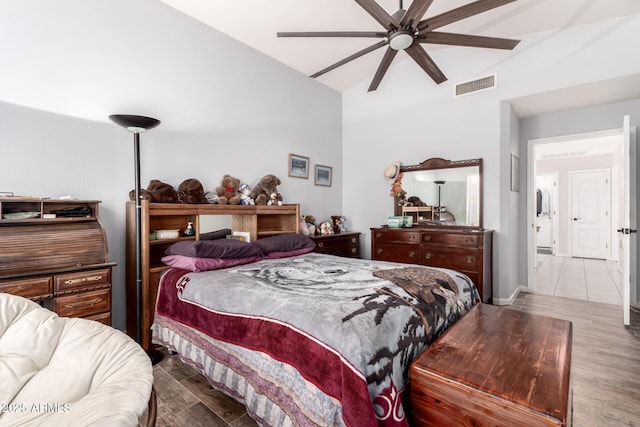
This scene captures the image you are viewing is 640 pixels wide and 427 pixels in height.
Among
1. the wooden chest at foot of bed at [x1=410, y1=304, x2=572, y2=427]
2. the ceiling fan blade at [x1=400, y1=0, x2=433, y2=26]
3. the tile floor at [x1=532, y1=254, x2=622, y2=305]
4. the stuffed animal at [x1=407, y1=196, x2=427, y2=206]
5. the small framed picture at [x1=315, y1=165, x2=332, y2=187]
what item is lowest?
the tile floor at [x1=532, y1=254, x2=622, y2=305]

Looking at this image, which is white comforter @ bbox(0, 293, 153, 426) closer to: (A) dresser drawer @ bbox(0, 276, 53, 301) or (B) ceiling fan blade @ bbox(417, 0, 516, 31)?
(A) dresser drawer @ bbox(0, 276, 53, 301)

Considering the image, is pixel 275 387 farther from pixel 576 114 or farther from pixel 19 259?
pixel 576 114

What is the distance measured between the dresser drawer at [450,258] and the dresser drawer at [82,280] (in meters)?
3.40

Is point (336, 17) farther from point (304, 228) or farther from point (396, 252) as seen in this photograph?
point (396, 252)

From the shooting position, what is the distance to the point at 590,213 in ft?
23.3

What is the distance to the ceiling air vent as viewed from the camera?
3.86 metres

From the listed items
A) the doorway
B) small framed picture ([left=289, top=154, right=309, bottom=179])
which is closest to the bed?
small framed picture ([left=289, top=154, right=309, bottom=179])

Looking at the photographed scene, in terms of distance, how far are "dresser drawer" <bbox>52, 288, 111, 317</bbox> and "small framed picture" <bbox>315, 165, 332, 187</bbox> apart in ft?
10.6

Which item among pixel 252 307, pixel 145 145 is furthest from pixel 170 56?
pixel 252 307

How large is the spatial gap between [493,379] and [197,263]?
2.03 m

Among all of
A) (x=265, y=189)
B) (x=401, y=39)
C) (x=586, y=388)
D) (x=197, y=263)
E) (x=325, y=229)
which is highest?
(x=401, y=39)

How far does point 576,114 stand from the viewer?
412cm

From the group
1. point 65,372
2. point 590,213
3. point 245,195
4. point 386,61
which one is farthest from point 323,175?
point 590,213

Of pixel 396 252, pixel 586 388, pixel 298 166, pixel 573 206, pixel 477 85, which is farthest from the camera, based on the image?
pixel 573 206
